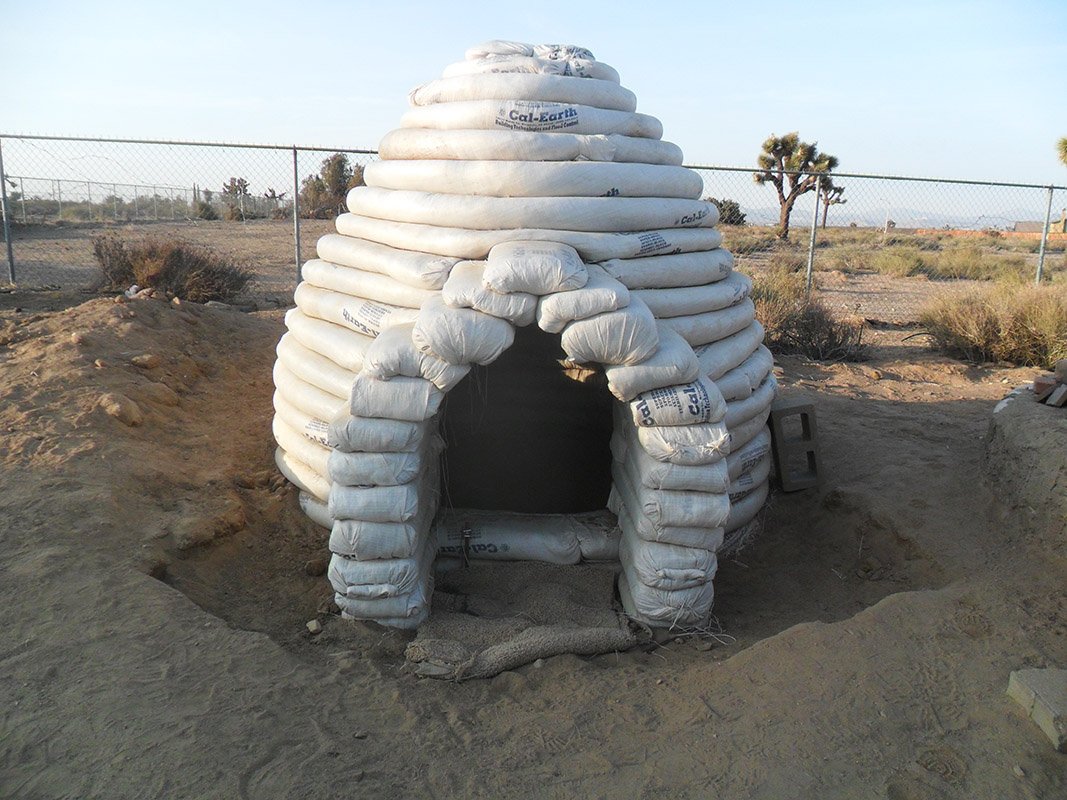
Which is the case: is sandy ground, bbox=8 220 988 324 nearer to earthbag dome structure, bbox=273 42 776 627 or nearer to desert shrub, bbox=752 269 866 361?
desert shrub, bbox=752 269 866 361

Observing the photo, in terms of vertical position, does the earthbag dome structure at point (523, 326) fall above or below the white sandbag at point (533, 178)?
below

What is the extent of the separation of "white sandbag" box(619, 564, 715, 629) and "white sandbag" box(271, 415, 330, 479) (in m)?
1.52

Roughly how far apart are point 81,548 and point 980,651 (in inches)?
141

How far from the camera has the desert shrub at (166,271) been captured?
9.47m

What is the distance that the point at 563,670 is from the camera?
3291mm

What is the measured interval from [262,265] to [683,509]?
12.5 meters

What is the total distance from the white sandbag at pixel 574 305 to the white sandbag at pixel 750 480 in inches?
56.4

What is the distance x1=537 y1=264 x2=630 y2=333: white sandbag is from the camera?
330cm

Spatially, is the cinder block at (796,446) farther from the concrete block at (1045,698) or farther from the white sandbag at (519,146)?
the concrete block at (1045,698)

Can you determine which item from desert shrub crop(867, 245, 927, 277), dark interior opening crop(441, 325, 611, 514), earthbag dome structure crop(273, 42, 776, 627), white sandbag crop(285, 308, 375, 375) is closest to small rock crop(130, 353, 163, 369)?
earthbag dome structure crop(273, 42, 776, 627)

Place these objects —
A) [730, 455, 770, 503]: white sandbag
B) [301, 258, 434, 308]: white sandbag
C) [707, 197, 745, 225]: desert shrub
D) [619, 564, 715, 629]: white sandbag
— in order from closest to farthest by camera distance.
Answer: [619, 564, 715, 629]: white sandbag → [301, 258, 434, 308]: white sandbag → [730, 455, 770, 503]: white sandbag → [707, 197, 745, 225]: desert shrub

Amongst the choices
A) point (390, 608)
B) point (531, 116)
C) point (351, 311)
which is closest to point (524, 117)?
point (531, 116)

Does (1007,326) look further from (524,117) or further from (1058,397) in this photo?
(524,117)

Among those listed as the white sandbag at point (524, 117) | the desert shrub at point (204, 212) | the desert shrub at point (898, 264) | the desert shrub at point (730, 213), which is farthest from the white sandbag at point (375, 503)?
the desert shrub at point (204, 212)
